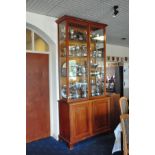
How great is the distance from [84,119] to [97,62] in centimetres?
139

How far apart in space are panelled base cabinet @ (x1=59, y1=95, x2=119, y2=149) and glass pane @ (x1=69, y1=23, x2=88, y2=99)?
0.27 m

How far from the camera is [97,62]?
3926mm

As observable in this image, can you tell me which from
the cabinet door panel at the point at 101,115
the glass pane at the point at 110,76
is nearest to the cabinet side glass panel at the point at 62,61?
the cabinet door panel at the point at 101,115

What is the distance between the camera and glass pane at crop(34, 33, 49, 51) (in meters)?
3.57

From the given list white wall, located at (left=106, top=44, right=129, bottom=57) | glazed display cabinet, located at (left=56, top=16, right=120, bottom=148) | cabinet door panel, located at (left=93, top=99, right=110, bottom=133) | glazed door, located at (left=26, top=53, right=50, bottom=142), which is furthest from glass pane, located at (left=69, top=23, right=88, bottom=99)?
white wall, located at (left=106, top=44, right=129, bottom=57)

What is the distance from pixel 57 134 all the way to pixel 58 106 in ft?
2.08

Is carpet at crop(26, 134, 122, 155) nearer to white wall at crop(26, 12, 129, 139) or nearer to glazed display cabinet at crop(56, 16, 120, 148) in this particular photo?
glazed display cabinet at crop(56, 16, 120, 148)

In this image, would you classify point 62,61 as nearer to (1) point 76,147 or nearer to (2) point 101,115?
(2) point 101,115

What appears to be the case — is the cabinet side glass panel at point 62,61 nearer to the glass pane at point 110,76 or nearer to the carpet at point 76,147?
the carpet at point 76,147

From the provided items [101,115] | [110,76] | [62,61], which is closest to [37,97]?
[62,61]

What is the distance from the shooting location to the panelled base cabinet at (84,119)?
3209 millimetres
